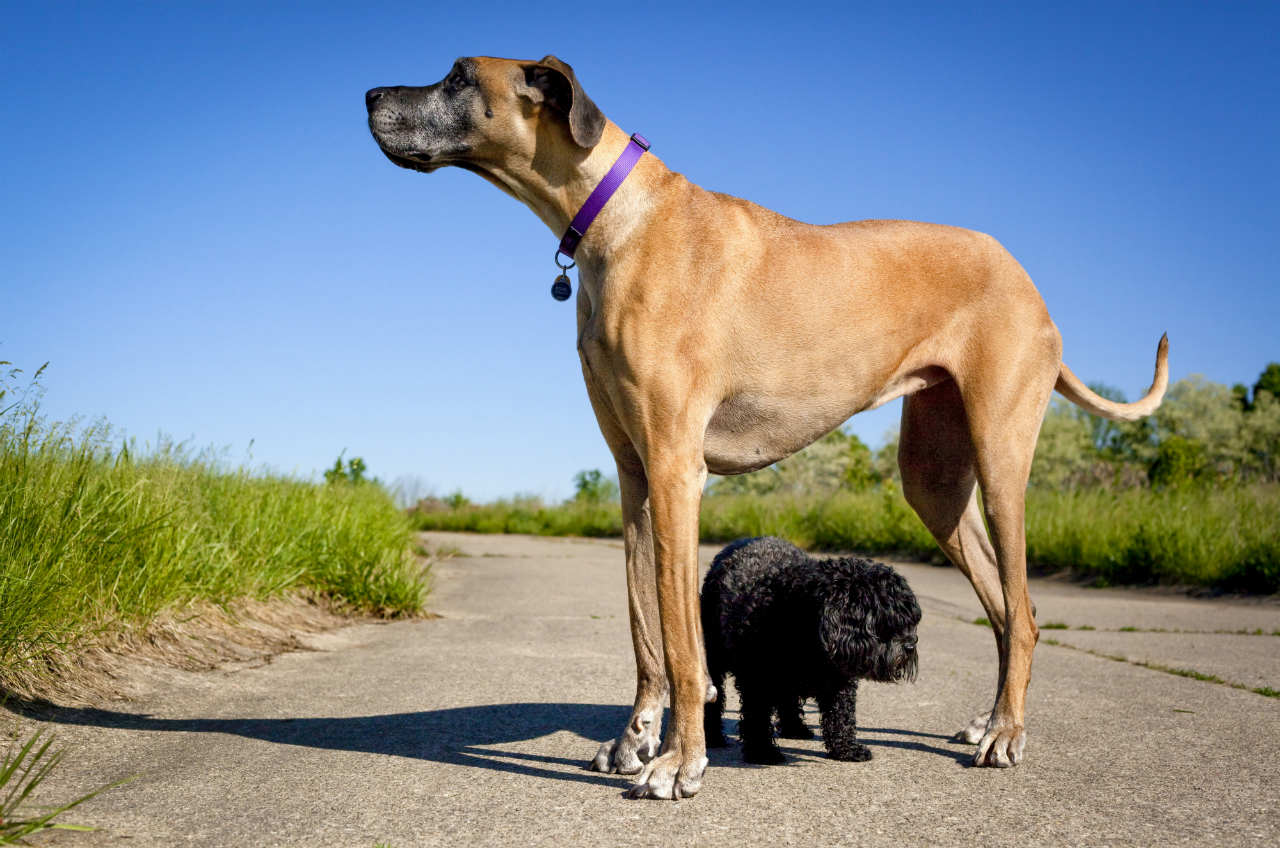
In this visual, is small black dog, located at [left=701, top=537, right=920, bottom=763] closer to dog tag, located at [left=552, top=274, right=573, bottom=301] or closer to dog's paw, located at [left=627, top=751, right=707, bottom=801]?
dog's paw, located at [left=627, top=751, right=707, bottom=801]

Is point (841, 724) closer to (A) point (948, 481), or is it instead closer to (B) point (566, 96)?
(A) point (948, 481)

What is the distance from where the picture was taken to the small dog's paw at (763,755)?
12.4 ft

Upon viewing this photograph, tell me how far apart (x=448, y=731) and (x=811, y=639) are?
1746mm

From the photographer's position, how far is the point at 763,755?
3777 millimetres

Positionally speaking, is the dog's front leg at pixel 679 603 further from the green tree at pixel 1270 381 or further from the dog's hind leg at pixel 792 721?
the green tree at pixel 1270 381

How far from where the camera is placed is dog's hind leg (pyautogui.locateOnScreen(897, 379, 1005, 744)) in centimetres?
435

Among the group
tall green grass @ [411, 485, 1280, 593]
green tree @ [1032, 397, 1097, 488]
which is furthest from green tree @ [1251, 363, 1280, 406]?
tall green grass @ [411, 485, 1280, 593]

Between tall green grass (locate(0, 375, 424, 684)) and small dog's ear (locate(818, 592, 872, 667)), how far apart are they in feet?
11.8

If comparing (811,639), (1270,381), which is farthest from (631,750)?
(1270,381)

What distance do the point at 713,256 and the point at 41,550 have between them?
3.63 metres

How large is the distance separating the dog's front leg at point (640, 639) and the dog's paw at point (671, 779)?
1.18 ft

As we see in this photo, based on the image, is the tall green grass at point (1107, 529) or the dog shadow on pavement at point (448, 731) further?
the tall green grass at point (1107, 529)

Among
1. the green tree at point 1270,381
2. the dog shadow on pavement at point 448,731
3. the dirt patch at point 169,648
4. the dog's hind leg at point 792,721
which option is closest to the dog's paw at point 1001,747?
the dog shadow on pavement at point 448,731

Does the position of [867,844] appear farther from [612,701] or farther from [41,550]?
[41,550]
